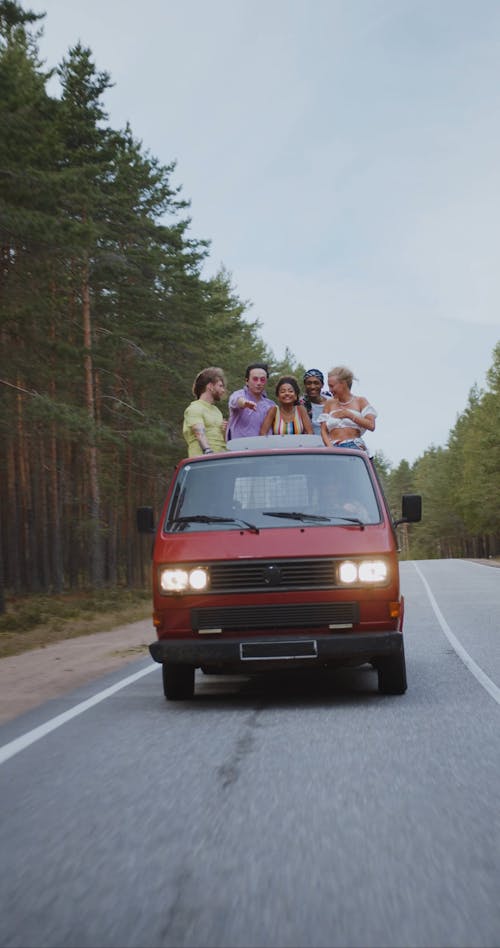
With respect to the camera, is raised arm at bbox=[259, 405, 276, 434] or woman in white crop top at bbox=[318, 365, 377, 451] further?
raised arm at bbox=[259, 405, 276, 434]

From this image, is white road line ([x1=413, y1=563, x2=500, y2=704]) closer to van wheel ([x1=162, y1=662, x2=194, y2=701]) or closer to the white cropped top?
van wheel ([x1=162, y1=662, x2=194, y2=701])

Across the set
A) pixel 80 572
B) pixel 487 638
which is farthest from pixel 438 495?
pixel 487 638

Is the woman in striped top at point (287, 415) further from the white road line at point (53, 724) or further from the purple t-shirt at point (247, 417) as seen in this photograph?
the white road line at point (53, 724)

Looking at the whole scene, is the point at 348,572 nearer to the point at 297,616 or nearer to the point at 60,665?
the point at 297,616

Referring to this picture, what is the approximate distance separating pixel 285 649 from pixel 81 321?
25.6 metres

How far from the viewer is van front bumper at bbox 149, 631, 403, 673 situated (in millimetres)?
7449

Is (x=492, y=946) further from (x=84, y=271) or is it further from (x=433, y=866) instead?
(x=84, y=271)

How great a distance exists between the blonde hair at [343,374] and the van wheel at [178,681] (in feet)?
10.7

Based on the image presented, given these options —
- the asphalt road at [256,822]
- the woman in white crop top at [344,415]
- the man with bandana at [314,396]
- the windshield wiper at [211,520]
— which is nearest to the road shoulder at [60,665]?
the asphalt road at [256,822]

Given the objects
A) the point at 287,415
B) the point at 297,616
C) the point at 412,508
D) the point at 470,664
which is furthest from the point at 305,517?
the point at 470,664

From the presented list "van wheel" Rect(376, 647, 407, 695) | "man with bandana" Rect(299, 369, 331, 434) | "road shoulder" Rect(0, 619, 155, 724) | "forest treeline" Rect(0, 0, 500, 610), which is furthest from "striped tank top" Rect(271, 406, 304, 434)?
"forest treeline" Rect(0, 0, 500, 610)

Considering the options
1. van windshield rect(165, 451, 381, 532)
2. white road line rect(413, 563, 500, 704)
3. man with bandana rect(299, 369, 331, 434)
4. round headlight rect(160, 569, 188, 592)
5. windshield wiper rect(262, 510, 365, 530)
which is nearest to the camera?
round headlight rect(160, 569, 188, 592)

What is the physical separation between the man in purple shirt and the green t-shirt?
7.8 inches

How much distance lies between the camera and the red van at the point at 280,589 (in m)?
7.54
